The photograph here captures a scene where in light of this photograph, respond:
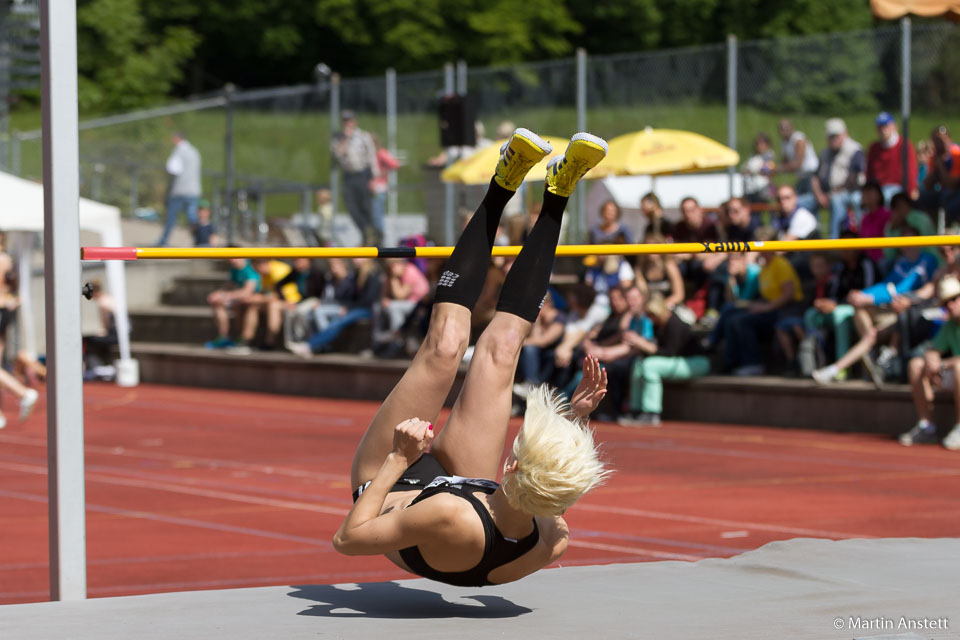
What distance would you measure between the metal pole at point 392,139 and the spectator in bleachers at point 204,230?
280 centimetres

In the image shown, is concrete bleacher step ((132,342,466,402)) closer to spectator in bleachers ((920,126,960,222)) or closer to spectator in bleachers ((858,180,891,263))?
spectator in bleachers ((858,180,891,263))

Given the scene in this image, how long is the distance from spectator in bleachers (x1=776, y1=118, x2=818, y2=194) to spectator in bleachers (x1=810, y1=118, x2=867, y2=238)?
1.51ft

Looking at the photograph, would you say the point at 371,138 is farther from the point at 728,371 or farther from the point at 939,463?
the point at 939,463

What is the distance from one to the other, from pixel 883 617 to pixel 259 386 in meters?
13.2

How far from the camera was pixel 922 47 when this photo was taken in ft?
45.2

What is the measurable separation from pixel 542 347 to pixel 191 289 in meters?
8.35

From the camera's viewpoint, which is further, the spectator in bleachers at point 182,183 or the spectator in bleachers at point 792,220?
the spectator in bleachers at point 182,183

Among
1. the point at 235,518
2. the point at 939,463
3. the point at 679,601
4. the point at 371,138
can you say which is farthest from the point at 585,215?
the point at 679,601

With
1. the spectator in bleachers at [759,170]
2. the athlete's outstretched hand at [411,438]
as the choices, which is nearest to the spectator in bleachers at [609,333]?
the spectator in bleachers at [759,170]

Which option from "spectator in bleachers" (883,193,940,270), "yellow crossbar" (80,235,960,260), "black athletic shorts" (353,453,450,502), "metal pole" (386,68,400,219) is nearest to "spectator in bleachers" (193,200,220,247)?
"metal pole" (386,68,400,219)

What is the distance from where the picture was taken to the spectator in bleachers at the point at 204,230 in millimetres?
20359

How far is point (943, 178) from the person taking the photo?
12.8 metres

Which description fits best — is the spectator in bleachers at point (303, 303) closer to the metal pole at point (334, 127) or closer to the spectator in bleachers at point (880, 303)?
the metal pole at point (334, 127)

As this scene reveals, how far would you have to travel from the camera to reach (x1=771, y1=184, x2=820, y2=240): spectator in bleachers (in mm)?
13141
